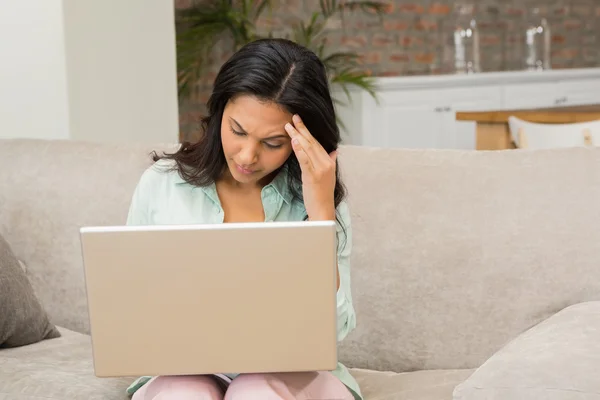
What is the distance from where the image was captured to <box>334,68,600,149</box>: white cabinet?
240 inches

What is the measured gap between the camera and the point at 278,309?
1.56 meters

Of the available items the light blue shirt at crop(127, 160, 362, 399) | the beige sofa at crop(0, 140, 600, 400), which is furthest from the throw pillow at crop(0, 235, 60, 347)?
the light blue shirt at crop(127, 160, 362, 399)

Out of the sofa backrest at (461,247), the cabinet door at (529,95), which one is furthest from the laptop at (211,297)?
the cabinet door at (529,95)

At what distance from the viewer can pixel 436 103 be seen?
6418mm

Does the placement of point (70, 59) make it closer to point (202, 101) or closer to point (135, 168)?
point (135, 168)

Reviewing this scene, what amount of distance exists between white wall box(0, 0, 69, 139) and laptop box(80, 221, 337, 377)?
6.31 feet

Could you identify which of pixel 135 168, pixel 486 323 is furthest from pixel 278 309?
pixel 135 168

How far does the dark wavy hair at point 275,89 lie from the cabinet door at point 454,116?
448 cm

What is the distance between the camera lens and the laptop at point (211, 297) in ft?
5.04

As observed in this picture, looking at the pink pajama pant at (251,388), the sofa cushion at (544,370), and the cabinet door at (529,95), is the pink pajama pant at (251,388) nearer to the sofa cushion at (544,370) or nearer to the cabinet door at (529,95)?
the sofa cushion at (544,370)

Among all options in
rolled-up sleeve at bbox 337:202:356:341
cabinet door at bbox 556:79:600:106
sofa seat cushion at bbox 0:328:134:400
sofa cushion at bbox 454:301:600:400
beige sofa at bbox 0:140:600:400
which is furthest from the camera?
cabinet door at bbox 556:79:600:106

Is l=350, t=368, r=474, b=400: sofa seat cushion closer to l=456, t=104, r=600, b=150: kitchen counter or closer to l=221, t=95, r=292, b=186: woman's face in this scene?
l=221, t=95, r=292, b=186: woman's face

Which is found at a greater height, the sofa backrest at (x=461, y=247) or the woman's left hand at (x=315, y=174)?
the woman's left hand at (x=315, y=174)

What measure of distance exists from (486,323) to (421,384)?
233 mm
